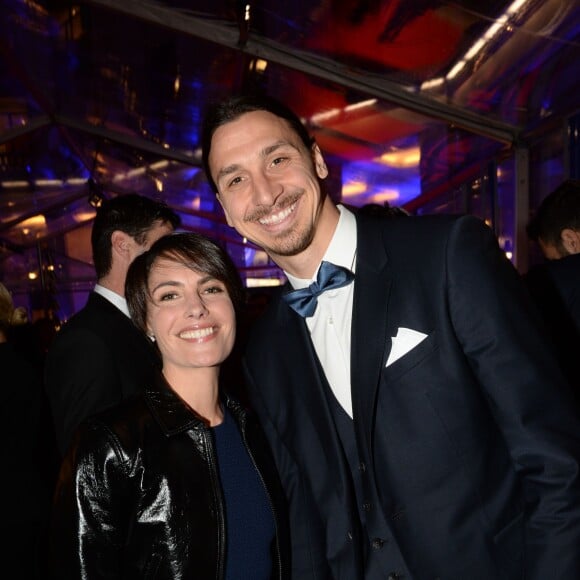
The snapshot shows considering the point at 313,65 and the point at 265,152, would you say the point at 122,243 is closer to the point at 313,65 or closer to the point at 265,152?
the point at 265,152

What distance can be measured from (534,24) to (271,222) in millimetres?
3239

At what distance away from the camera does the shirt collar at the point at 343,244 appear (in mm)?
1690

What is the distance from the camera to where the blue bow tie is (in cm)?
159

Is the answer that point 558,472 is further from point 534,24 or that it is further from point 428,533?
point 534,24

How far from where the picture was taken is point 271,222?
5.42ft

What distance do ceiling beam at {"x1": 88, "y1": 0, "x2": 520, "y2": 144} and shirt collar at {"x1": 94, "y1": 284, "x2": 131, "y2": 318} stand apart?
3.17m

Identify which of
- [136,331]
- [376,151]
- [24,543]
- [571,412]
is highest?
[376,151]

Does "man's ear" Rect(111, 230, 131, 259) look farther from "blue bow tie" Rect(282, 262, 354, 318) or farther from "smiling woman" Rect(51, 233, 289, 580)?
"blue bow tie" Rect(282, 262, 354, 318)

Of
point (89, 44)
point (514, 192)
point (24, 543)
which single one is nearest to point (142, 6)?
point (89, 44)

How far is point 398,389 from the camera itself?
55.2 inches

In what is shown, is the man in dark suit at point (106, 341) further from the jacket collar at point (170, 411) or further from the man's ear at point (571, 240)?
the man's ear at point (571, 240)

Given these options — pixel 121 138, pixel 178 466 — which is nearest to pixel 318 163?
pixel 178 466

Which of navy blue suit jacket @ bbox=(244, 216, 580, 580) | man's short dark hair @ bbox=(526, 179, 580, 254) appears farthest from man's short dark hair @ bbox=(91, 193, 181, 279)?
man's short dark hair @ bbox=(526, 179, 580, 254)

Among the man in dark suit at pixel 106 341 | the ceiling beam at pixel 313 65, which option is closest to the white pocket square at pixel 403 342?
the man in dark suit at pixel 106 341
